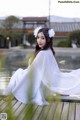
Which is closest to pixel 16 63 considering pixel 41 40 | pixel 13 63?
pixel 13 63

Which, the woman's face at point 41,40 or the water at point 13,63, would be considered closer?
the water at point 13,63

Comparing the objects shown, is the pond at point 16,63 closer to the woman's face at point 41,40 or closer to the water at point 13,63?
the water at point 13,63

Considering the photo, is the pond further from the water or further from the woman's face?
the woman's face

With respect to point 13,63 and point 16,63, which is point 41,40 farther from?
point 13,63

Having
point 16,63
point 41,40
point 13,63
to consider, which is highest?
point 41,40

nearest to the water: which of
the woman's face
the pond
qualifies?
the pond

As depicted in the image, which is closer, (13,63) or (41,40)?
(41,40)

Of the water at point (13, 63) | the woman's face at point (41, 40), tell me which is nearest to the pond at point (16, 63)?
the water at point (13, 63)

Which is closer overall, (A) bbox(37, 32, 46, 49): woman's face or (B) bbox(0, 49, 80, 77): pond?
(B) bbox(0, 49, 80, 77): pond

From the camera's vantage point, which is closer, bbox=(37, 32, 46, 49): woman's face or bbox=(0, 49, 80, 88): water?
bbox=(0, 49, 80, 88): water

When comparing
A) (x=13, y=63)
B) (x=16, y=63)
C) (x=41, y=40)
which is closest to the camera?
(x=41, y=40)

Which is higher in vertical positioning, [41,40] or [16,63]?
[41,40]

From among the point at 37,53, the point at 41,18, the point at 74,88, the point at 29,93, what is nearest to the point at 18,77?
the point at 37,53

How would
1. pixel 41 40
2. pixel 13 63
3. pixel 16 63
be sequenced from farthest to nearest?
1. pixel 13 63
2. pixel 16 63
3. pixel 41 40
